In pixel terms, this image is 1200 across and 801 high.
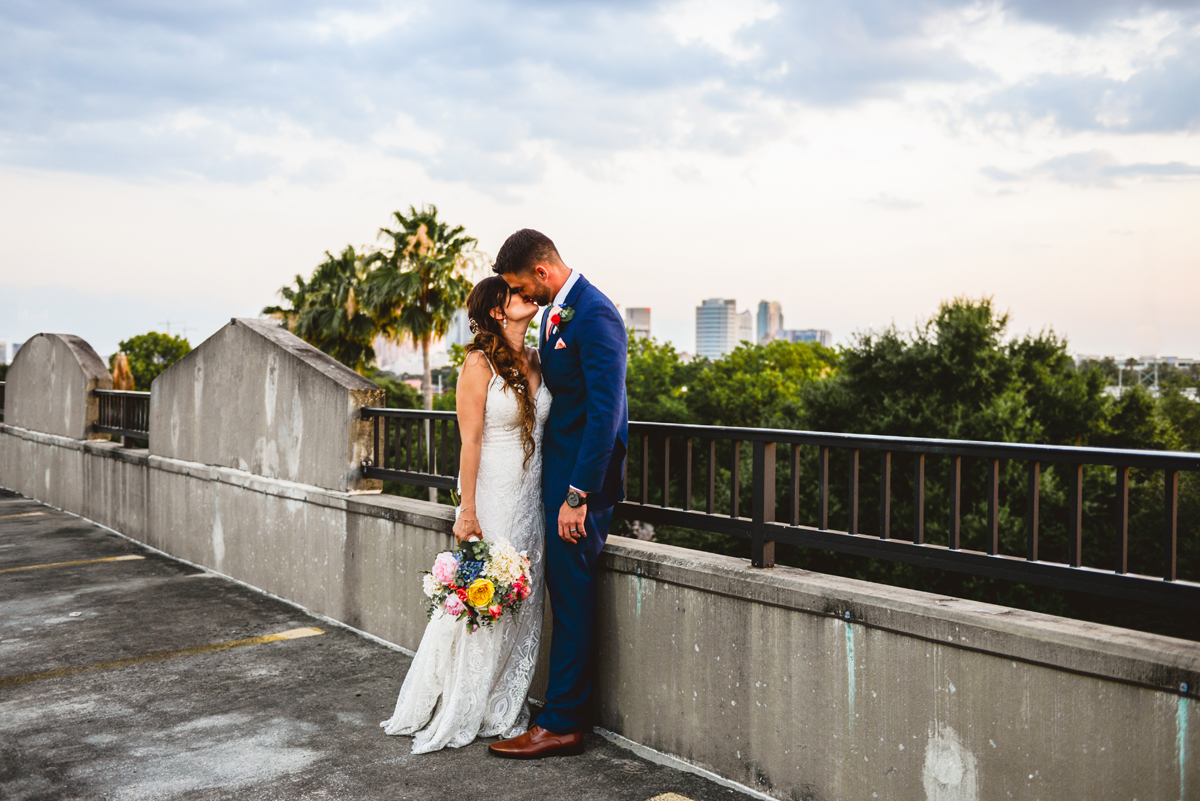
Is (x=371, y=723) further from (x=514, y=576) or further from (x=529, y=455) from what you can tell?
(x=529, y=455)

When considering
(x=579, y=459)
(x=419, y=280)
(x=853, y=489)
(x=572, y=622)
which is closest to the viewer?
(x=853, y=489)

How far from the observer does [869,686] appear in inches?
125

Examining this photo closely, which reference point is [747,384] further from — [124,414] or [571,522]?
[571,522]

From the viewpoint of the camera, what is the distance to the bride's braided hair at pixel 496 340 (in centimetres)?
394

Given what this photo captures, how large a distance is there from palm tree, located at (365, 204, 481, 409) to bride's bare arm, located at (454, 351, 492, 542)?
3631 centimetres

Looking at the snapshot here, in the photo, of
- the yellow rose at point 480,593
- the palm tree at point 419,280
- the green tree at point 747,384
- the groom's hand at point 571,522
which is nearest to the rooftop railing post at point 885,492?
the groom's hand at point 571,522

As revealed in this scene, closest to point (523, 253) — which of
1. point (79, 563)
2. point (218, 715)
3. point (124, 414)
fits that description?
point (218, 715)

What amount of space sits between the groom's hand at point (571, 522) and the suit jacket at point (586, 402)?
108mm

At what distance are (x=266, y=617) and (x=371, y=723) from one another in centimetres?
223

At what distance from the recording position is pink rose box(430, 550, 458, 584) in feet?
12.9

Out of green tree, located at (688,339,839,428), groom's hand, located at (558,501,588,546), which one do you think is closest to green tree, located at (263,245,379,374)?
green tree, located at (688,339,839,428)

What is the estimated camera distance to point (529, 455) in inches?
160

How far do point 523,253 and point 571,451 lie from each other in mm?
862

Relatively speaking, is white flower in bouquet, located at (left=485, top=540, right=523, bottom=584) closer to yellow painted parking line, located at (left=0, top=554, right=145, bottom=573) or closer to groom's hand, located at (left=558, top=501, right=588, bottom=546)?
groom's hand, located at (left=558, top=501, right=588, bottom=546)
